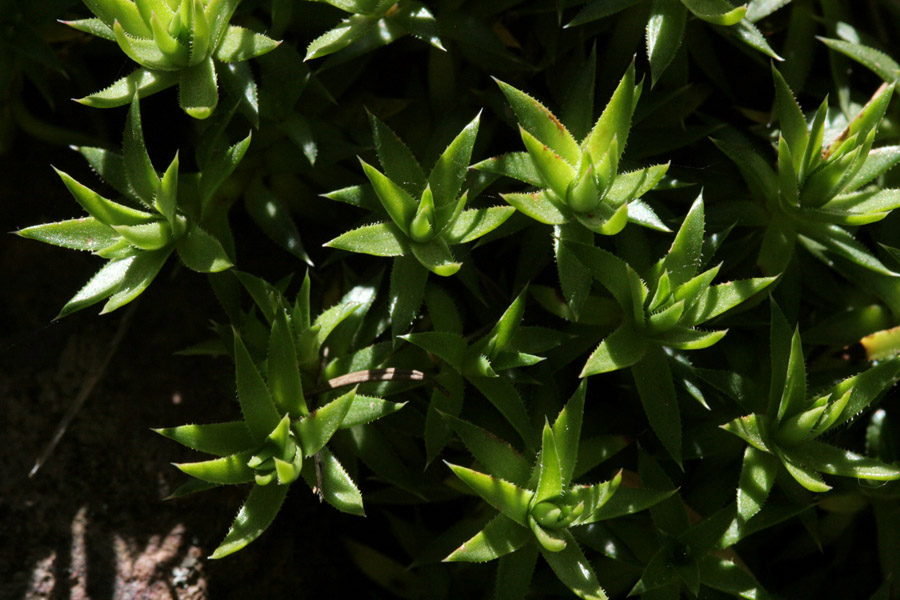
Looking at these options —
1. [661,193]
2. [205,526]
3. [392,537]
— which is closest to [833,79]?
[661,193]

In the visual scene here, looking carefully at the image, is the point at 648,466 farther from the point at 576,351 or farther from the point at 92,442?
the point at 92,442

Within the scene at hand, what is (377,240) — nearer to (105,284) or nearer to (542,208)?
(542,208)

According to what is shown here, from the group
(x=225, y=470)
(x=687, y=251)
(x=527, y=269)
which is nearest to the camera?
(x=225, y=470)

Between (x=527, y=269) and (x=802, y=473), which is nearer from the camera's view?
(x=802, y=473)

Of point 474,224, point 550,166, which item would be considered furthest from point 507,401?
point 550,166

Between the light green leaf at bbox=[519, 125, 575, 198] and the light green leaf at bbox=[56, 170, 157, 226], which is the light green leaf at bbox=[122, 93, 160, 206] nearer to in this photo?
the light green leaf at bbox=[56, 170, 157, 226]

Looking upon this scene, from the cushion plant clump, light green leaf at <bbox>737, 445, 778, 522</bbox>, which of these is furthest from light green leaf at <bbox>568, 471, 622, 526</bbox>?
light green leaf at <bbox>737, 445, 778, 522</bbox>

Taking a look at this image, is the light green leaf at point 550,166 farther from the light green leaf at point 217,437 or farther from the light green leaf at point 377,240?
the light green leaf at point 217,437
